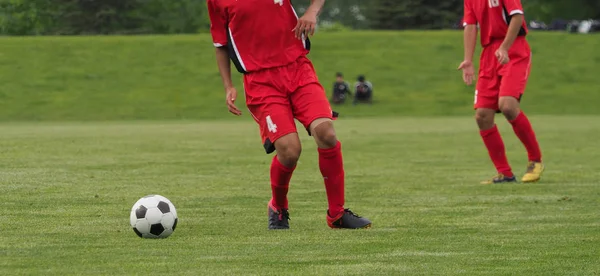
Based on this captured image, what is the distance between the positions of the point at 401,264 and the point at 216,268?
1.00 m

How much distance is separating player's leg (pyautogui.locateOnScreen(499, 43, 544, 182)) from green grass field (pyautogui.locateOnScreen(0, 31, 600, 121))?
29408 mm

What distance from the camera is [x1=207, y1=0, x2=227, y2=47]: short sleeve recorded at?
8.79 m

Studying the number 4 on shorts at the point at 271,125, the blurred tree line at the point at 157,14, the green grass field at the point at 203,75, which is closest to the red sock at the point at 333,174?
the number 4 on shorts at the point at 271,125

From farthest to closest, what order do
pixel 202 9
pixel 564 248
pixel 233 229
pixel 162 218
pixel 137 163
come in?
pixel 202 9, pixel 137 163, pixel 233 229, pixel 162 218, pixel 564 248

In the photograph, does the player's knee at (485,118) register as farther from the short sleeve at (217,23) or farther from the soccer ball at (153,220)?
the soccer ball at (153,220)

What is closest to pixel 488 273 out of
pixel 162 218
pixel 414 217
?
pixel 162 218

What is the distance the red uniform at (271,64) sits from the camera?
850cm

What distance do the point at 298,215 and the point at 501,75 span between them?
13.3ft

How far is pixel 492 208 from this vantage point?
32.9 feet

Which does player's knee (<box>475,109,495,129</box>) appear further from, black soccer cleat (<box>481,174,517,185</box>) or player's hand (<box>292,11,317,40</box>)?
player's hand (<box>292,11,317,40</box>)

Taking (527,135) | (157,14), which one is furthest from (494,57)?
(157,14)

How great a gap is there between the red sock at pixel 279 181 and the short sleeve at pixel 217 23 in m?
0.97

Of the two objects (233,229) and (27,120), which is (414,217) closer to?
(233,229)

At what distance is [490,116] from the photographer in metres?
13.1
